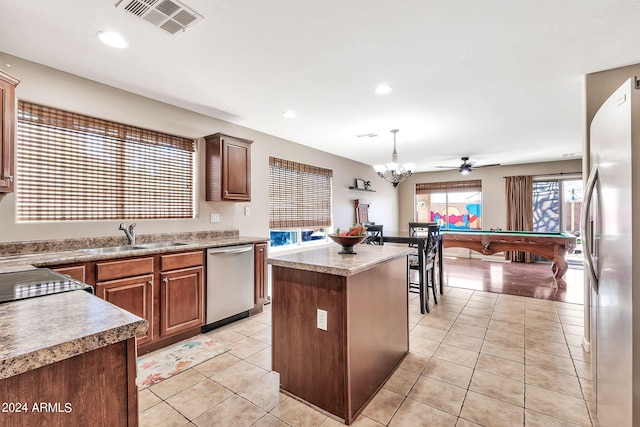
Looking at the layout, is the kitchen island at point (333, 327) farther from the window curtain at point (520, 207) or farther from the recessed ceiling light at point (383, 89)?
the window curtain at point (520, 207)

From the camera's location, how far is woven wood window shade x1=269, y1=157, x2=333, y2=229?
15.0ft

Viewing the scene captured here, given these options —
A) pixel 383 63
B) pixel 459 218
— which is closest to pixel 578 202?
pixel 459 218

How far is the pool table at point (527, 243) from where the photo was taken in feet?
15.8

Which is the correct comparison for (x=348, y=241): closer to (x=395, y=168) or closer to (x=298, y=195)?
(x=395, y=168)

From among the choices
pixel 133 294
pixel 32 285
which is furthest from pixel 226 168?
pixel 32 285

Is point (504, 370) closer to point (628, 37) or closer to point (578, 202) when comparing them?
point (628, 37)

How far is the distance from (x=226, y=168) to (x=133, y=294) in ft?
5.42

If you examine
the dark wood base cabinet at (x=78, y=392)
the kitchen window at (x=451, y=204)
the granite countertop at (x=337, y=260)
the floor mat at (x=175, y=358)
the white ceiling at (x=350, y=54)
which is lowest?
the floor mat at (x=175, y=358)

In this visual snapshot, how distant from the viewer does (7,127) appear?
196 cm

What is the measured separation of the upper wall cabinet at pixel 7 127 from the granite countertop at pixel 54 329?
1.48 metres

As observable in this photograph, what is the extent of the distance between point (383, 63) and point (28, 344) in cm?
260

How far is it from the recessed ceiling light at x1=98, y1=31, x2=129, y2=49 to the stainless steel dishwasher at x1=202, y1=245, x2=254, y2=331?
1.85 m

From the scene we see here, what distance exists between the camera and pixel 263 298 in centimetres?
361

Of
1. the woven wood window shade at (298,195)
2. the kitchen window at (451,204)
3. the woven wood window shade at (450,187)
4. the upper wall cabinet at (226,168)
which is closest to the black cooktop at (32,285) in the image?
the upper wall cabinet at (226,168)
